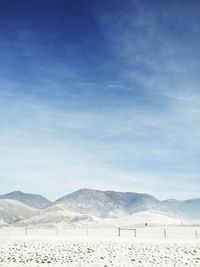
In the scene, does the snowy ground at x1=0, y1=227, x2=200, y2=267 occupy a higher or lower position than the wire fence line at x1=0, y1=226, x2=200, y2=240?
lower

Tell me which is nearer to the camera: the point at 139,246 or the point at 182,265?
the point at 182,265

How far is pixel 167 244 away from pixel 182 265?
36.1 ft

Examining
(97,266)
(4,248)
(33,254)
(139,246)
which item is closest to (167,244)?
(139,246)

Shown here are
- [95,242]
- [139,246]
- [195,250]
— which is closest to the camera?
[195,250]

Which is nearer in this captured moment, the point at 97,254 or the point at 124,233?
the point at 97,254

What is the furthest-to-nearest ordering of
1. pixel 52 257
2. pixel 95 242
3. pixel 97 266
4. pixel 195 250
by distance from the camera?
1. pixel 95 242
2. pixel 195 250
3. pixel 52 257
4. pixel 97 266

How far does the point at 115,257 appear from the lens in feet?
137

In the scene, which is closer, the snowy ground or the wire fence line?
the snowy ground

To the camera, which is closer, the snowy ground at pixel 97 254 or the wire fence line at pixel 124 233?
the snowy ground at pixel 97 254

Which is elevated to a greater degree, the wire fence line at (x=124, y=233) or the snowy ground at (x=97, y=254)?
the wire fence line at (x=124, y=233)

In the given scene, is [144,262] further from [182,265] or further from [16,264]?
[16,264]

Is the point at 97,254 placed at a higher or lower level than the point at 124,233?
lower

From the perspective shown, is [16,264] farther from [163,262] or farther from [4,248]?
[163,262]

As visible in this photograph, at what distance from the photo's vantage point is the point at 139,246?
47.7 metres
